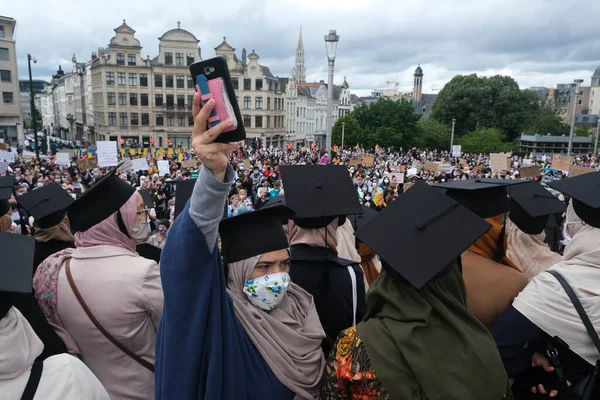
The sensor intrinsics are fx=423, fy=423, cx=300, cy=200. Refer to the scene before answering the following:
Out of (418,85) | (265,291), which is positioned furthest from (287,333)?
(418,85)

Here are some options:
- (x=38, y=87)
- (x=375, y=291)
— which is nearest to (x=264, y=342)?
(x=375, y=291)

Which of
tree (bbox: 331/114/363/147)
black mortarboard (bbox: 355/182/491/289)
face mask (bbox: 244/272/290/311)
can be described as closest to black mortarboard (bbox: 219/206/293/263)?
face mask (bbox: 244/272/290/311)

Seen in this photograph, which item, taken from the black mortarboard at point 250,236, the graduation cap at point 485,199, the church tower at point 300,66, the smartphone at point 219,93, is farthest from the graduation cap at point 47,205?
the church tower at point 300,66

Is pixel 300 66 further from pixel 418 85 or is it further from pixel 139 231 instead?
pixel 139 231

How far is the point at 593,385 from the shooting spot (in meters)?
2.34

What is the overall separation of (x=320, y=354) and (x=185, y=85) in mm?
60509

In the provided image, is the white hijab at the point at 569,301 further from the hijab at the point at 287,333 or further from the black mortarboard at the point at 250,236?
the black mortarboard at the point at 250,236

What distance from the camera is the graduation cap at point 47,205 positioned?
165 inches

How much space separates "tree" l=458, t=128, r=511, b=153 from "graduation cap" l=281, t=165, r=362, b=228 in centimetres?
5477

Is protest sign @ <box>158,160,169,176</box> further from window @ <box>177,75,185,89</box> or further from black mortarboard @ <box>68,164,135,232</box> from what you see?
window @ <box>177,75,185,89</box>

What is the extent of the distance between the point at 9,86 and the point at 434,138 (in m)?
54.3

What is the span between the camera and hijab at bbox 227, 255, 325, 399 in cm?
222

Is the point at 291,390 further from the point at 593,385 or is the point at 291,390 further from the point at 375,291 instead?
the point at 593,385

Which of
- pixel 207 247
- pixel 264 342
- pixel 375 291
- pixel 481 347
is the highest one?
pixel 207 247
